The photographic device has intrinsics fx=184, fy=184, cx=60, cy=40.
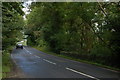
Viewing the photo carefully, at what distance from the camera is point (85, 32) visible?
1105 inches

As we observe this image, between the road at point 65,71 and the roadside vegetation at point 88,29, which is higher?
the roadside vegetation at point 88,29

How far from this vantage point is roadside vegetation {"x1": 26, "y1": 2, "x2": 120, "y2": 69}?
16.0 meters

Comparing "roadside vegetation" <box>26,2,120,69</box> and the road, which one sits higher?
"roadside vegetation" <box>26,2,120,69</box>

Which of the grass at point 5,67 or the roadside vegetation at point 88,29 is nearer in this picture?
the grass at point 5,67

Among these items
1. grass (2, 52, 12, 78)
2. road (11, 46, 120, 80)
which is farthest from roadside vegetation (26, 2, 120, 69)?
grass (2, 52, 12, 78)

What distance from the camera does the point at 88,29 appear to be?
27250mm

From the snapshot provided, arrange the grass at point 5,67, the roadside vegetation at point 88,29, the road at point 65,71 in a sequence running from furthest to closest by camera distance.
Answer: the roadside vegetation at point 88,29 → the grass at point 5,67 → the road at point 65,71

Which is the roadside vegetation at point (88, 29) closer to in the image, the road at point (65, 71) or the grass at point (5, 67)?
the road at point (65, 71)

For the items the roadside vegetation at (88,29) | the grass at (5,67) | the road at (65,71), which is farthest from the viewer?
the roadside vegetation at (88,29)

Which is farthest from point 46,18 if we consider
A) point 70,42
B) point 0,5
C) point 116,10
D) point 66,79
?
point 66,79

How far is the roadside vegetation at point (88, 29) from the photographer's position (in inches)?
628

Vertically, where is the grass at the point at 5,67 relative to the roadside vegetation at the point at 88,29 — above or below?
below

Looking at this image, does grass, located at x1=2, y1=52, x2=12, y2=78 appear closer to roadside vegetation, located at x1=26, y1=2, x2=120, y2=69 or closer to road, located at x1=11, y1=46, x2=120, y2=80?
road, located at x1=11, y1=46, x2=120, y2=80

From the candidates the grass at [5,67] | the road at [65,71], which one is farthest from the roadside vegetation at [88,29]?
the grass at [5,67]
